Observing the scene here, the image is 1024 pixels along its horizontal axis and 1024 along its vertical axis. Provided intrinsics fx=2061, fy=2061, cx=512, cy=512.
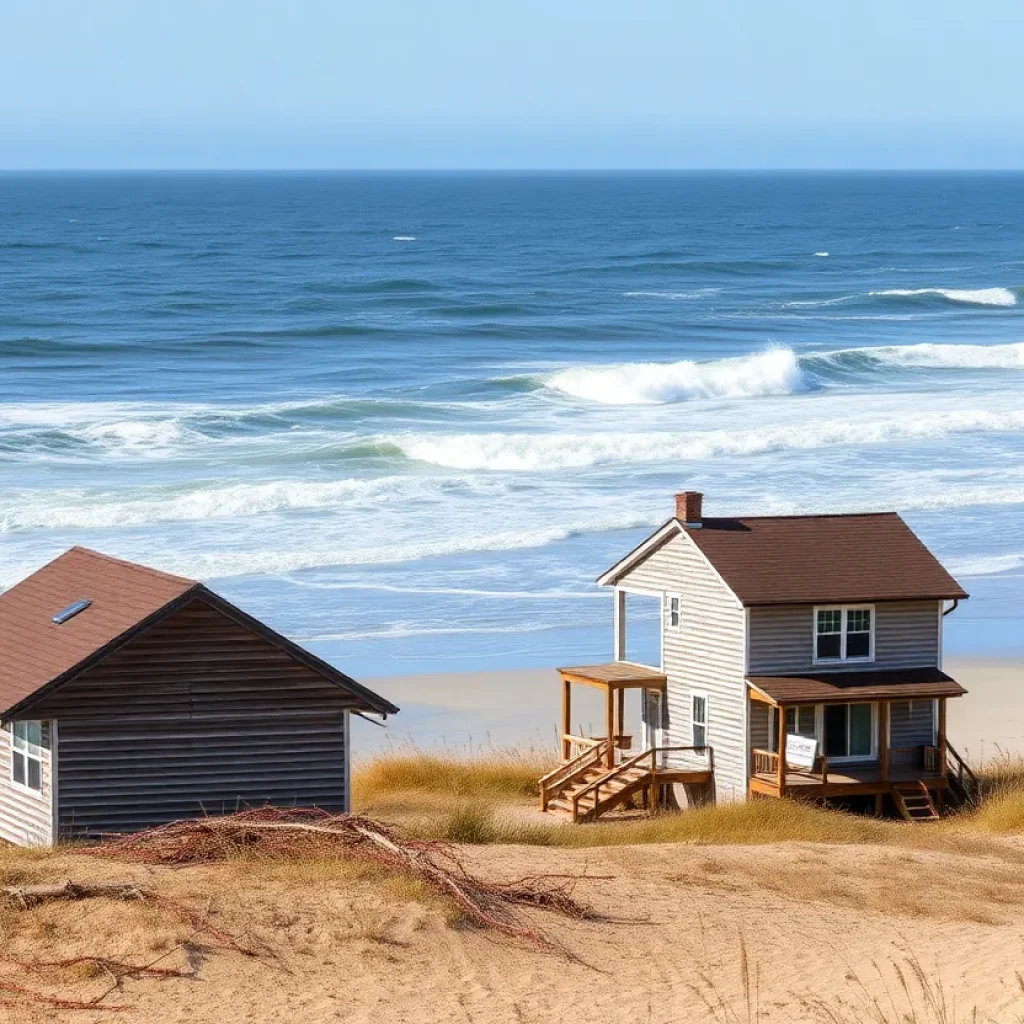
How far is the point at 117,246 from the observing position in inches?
5423

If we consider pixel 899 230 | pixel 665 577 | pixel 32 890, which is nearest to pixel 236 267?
pixel 899 230

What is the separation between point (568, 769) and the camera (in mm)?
28422

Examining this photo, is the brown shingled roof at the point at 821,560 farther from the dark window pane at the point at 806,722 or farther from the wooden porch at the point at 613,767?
the wooden porch at the point at 613,767

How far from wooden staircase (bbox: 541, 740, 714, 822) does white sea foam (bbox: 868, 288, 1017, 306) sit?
281 ft

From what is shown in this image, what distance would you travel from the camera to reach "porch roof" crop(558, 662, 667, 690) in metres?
28.5

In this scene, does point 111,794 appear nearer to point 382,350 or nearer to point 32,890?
point 32,890

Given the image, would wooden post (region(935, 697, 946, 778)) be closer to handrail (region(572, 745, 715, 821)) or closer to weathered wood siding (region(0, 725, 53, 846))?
handrail (region(572, 745, 715, 821))

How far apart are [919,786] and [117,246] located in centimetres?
11655

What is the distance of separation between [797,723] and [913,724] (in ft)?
5.73

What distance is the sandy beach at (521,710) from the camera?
1202 inches

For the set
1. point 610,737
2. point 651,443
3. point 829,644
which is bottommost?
point 610,737

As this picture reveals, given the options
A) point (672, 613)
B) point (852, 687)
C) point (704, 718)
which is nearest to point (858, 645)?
point (852, 687)

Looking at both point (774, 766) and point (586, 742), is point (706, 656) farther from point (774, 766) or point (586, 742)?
point (586, 742)

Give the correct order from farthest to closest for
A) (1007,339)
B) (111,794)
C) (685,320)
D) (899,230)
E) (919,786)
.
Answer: (899,230)
(685,320)
(1007,339)
(919,786)
(111,794)
